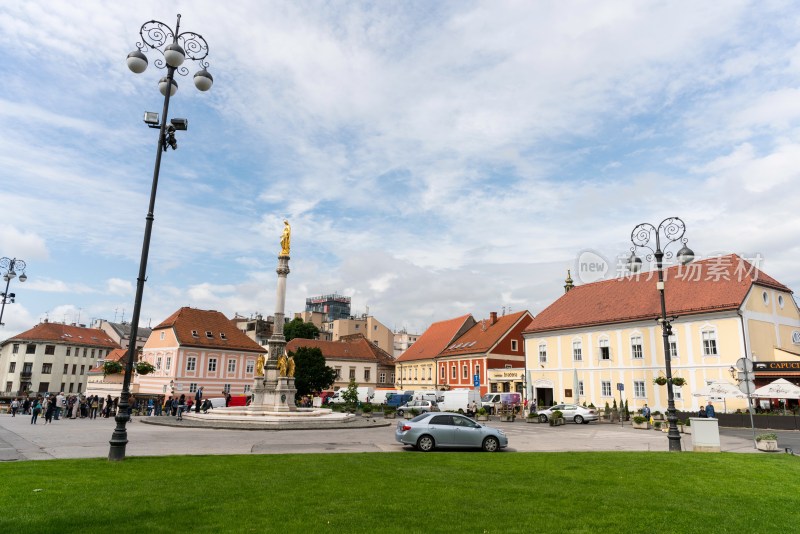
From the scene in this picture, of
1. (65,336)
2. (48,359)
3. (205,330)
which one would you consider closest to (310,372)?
(205,330)

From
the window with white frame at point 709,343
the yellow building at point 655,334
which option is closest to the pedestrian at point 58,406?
the yellow building at point 655,334

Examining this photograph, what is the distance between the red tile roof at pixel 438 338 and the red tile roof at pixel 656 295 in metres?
17.4

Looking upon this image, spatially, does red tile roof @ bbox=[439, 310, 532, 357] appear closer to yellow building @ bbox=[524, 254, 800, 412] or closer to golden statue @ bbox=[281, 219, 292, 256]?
yellow building @ bbox=[524, 254, 800, 412]

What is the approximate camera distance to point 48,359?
79188 millimetres

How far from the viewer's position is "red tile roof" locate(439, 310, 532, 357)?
61094mm

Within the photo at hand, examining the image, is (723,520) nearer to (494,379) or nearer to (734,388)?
(734,388)

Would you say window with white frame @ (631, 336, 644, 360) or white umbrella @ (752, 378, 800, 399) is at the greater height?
window with white frame @ (631, 336, 644, 360)

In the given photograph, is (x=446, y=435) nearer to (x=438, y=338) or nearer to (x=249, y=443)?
(x=249, y=443)

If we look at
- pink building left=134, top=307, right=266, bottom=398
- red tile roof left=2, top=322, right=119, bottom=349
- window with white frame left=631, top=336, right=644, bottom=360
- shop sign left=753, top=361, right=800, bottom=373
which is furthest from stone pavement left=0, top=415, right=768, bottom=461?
red tile roof left=2, top=322, right=119, bottom=349

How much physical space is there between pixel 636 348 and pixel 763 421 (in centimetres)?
1316

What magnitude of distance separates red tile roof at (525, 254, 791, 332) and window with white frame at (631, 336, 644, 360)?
5.42 feet

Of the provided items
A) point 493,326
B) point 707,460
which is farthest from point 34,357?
point 707,460

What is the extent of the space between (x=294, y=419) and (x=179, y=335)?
1263 inches

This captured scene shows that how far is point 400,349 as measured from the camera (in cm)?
12962
